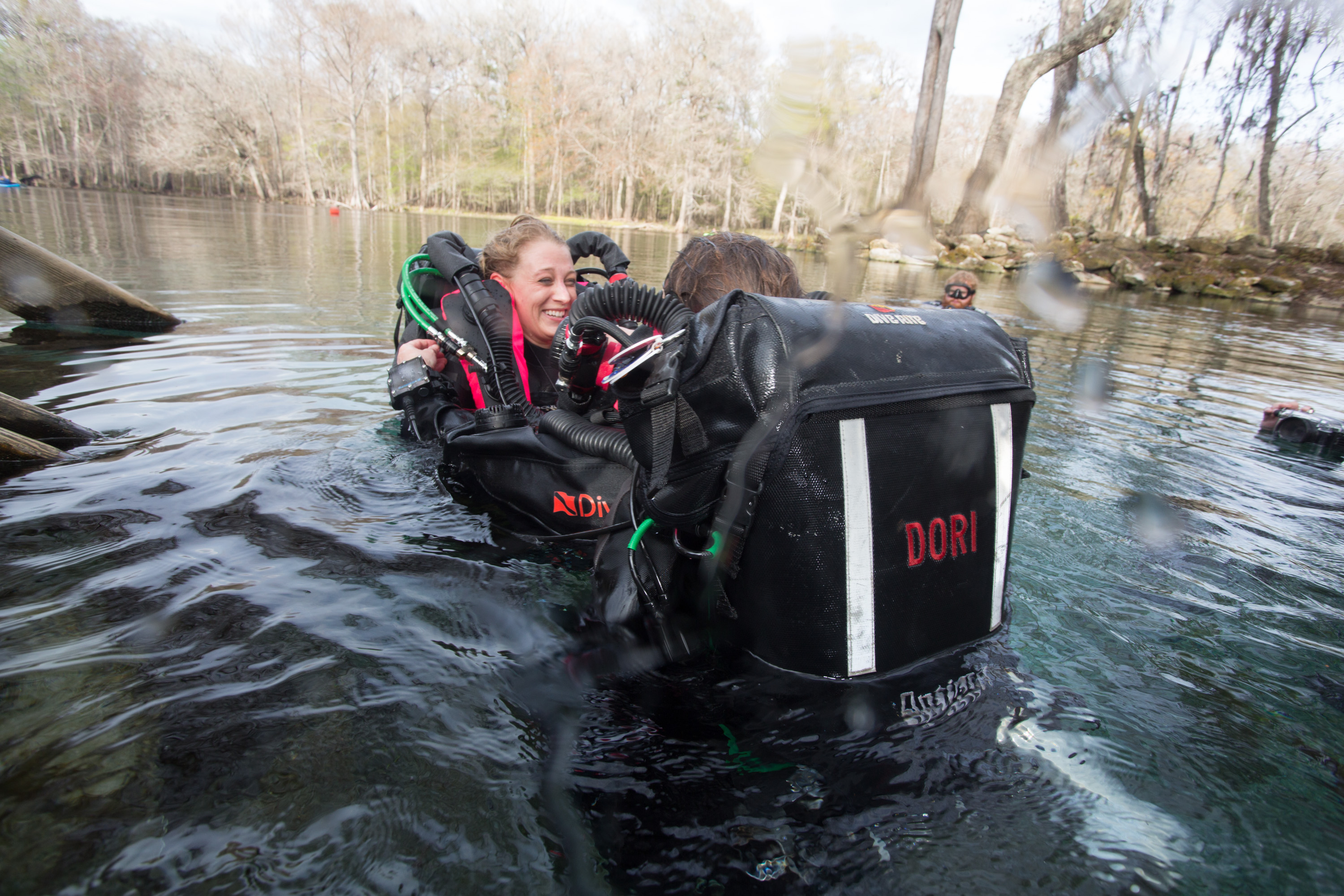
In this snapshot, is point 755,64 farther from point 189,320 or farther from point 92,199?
point 92,199

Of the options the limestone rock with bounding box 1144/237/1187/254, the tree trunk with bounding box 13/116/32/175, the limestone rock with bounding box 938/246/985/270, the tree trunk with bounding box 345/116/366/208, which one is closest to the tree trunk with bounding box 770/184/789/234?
the limestone rock with bounding box 938/246/985/270

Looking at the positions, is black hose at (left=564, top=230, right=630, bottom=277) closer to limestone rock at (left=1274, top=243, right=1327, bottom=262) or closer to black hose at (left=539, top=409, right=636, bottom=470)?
black hose at (left=539, top=409, right=636, bottom=470)

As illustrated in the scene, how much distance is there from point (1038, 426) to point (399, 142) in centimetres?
6519

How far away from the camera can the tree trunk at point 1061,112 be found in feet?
4.05

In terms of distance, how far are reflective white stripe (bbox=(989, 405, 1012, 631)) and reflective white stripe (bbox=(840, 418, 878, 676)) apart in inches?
16.1

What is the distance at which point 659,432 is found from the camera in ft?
4.78

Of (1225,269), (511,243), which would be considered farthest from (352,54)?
(511,243)

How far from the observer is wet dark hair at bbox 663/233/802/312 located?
2.01 meters

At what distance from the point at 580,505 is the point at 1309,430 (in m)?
5.27

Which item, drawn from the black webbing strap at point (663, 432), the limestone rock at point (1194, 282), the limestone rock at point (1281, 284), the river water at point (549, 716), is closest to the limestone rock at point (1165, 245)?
the limestone rock at point (1194, 282)

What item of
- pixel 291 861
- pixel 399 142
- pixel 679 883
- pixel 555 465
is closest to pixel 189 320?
pixel 555 465

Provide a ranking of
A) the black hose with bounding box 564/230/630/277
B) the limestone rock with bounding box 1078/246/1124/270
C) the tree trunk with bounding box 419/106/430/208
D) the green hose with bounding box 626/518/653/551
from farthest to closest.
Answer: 1. the tree trunk with bounding box 419/106/430/208
2. the limestone rock with bounding box 1078/246/1124/270
3. the black hose with bounding box 564/230/630/277
4. the green hose with bounding box 626/518/653/551

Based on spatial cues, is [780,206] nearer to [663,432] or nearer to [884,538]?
[663,432]

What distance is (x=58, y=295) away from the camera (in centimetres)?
586
